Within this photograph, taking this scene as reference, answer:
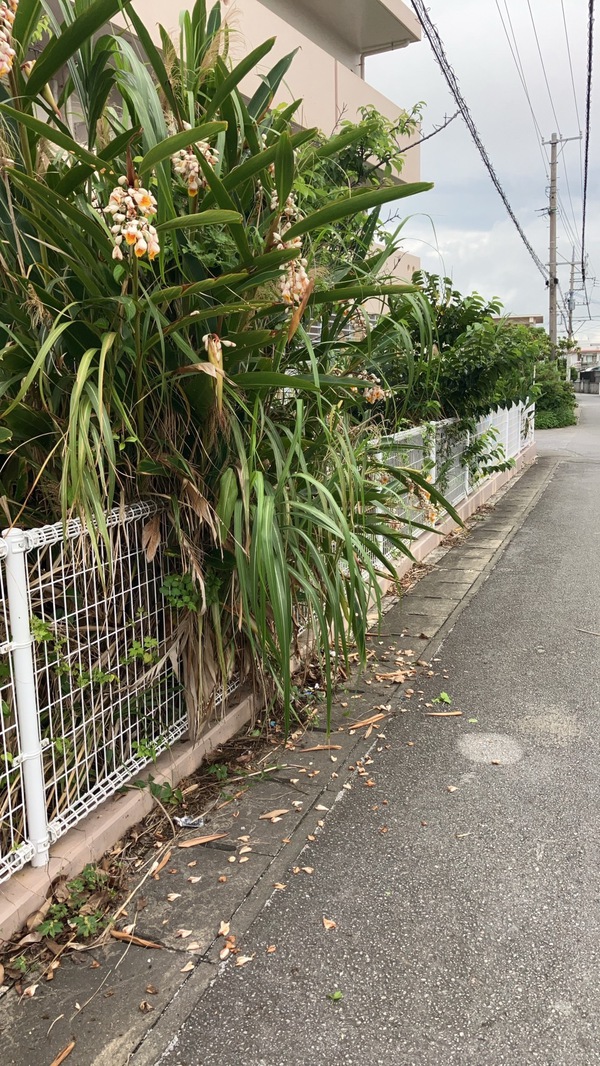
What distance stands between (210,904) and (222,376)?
1637 mm

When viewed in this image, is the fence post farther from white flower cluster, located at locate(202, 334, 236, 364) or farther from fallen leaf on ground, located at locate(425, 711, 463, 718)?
fallen leaf on ground, located at locate(425, 711, 463, 718)

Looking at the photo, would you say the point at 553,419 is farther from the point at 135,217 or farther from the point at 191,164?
the point at 135,217

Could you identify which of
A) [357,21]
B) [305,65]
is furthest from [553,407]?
[305,65]

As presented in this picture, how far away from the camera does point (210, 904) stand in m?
2.25

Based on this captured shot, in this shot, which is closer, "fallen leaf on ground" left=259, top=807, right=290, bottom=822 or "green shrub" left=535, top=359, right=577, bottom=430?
"fallen leaf on ground" left=259, top=807, right=290, bottom=822

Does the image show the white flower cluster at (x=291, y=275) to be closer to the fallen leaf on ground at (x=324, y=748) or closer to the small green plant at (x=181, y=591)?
the small green plant at (x=181, y=591)

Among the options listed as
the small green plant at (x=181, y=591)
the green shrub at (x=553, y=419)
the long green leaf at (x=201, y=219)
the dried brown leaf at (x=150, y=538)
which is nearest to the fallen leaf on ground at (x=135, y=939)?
the small green plant at (x=181, y=591)

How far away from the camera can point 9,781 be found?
2072 mm

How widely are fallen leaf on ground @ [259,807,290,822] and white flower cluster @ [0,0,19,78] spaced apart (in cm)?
246

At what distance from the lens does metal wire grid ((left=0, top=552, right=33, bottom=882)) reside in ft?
6.74

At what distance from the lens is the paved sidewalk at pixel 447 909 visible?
1771 millimetres

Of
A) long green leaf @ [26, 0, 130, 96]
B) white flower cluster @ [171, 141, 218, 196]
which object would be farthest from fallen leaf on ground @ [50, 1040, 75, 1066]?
long green leaf @ [26, 0, 130, 96]

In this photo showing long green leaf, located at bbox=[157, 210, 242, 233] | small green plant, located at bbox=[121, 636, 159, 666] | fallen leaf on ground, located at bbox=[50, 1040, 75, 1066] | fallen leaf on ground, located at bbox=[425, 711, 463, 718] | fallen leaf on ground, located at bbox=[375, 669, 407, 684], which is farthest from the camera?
fallen leaf on ground, located at bbox=[375, 669, 407, 684]

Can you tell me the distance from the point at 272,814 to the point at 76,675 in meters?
0.93
